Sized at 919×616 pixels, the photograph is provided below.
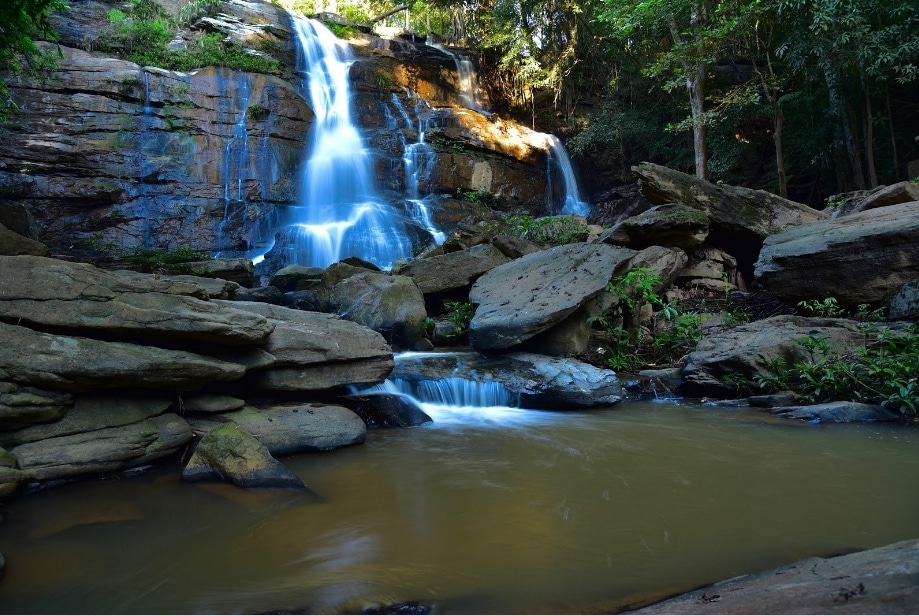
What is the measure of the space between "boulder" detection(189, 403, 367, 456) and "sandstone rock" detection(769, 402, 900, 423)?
4.44 meters

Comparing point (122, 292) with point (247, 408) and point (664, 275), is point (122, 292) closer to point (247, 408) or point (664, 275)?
point (247, 408)

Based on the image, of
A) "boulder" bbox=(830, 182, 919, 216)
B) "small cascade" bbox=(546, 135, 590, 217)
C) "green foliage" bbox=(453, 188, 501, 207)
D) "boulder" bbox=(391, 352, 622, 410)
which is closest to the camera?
"boulder" bbox=(391, 352, 622, 410)

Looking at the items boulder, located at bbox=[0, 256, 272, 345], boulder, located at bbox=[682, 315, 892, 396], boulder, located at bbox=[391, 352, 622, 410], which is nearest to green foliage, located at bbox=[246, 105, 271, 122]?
boulder, located at bbox=[391, 352, 622, 410]

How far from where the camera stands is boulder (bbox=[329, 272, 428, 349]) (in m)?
8.47

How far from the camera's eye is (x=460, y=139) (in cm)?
1848

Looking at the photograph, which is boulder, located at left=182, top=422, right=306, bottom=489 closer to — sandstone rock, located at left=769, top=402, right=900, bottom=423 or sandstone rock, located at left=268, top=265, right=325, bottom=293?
sandstone rock, located at left=769, top=402, right=900, bottom=423

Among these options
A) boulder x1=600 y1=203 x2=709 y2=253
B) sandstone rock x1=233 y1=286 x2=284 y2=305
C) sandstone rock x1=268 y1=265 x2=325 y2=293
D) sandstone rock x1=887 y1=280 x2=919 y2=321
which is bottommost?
sandstone rock x1=887 y1=280 x2=919 y2=321

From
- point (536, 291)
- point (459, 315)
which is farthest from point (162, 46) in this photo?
point (536, 291)

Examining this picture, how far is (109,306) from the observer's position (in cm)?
450

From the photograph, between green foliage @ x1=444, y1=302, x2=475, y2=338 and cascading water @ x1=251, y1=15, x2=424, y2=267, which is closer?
green foliage @ x1=444, y1=302, x2=475, y2=338

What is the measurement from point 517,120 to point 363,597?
72.0ft

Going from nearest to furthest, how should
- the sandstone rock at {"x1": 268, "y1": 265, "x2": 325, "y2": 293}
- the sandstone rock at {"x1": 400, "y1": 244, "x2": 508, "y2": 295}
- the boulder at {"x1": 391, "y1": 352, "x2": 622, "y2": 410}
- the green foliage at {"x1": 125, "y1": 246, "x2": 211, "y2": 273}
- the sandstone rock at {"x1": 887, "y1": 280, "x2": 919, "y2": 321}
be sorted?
the sandstone rock at {"x1": 887, "y1": 280, "x2": 919, "y2": 321} → the boulder at {"x1": 391, "y1": 352, "x2": 622, "y2": 410} → the sandstone rock at {"x1": 400, "y1": 244, "x2": 508, "y2": 295} → the sandstone rock at {"x1": 268, "y1": 265, "x2": 325, "y2": 293} → the green foliage at {"x1": 125, "y1": 246, "x2": 211, "y2": 273}

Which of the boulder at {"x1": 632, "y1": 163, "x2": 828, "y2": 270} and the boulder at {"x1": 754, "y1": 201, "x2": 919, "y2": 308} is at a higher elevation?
the boulder at {"x1": 632, "y1": 163, "x2": 828, "y2": 270}

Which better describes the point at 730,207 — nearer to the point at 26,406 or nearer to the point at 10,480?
the point at 26,406
